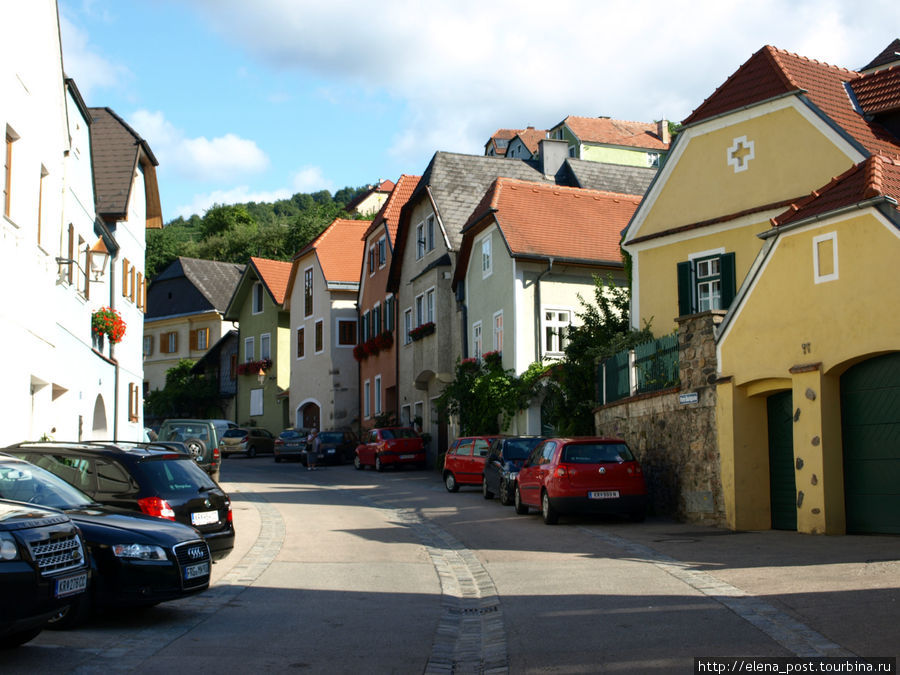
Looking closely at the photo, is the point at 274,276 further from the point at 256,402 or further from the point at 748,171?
the point at 748,171

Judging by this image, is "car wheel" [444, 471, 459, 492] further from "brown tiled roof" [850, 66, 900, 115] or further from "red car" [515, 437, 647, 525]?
"brown tiled roof" [850, 66, 900, 115]

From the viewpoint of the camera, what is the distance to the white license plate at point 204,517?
38.7ft

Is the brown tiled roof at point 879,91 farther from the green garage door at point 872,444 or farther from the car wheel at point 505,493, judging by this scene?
the car wheel at point 505,493

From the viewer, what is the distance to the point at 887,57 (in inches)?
1086

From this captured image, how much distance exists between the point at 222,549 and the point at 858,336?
8.98 m

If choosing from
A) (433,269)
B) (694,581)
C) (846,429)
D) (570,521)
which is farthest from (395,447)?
(694,581)

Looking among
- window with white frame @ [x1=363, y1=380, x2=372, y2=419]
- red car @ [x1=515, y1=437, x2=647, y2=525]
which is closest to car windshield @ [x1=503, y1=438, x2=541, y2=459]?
red car @ [x1=515, y1=437, x2=647, y2=525]

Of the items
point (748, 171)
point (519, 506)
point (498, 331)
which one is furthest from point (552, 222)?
point (519, 506)

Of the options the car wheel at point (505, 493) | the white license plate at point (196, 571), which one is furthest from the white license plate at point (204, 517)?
the car wheel at point (505, 493)

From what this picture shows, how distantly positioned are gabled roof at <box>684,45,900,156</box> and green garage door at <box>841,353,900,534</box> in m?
7.93

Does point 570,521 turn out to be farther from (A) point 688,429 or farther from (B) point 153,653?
(B) point 153,653

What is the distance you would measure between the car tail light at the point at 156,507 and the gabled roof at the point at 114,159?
17930 millimetres

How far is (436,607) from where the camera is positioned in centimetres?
1062

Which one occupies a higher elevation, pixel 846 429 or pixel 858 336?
pixel 858 336
